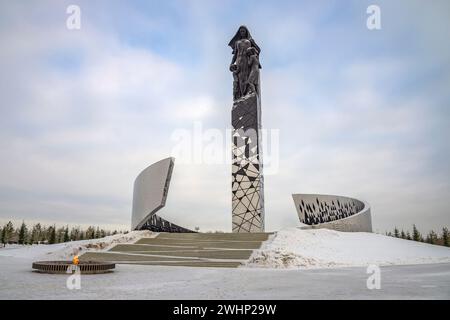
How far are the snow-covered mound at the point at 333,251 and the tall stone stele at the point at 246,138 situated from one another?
394 inches

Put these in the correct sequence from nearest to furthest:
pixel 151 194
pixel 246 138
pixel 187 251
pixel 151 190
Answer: pixel 187 251
pixel 151 194
pixel 151 190
pixel 246 138

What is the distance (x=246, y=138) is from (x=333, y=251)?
16467mm

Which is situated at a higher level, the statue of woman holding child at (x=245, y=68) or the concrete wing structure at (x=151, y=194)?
the statue of woman holding child at (x=245, y=68)

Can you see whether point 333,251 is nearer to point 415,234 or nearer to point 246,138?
point 246,138

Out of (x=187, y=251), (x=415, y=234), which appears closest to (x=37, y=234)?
(x=187, y=251)

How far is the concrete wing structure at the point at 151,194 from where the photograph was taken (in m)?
24.8

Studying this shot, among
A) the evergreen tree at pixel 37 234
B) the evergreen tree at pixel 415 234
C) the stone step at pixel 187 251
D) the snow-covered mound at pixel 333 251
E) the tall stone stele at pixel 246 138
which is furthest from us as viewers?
the evergreen tree at pixel 37 234

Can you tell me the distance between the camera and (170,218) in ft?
99.2

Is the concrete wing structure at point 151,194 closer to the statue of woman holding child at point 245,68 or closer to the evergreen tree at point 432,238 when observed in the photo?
the statue of woman holding child at point 245,68

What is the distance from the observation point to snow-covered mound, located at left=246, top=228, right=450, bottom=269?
1369 cm

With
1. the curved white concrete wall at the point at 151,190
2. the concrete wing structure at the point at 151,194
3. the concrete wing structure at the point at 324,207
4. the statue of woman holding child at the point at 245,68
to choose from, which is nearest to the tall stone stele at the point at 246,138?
the statue of woman holding child at the point at 245,68

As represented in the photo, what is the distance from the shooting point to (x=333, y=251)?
16.3m

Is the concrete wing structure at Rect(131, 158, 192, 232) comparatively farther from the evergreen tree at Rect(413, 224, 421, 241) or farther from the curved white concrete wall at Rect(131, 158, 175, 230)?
the evergreen tree at Rect(413, 224, 421, 241)

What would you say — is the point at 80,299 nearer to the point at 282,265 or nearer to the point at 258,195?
the point at 282,265
